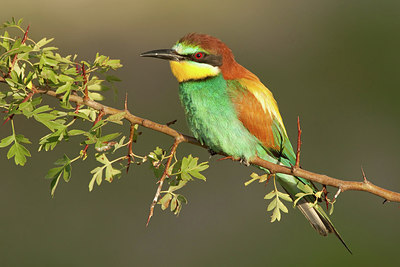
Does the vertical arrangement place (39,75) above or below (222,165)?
above

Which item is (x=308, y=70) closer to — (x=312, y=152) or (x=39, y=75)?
A: (x=312, y=152)

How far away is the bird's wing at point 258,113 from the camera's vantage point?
7.00ft

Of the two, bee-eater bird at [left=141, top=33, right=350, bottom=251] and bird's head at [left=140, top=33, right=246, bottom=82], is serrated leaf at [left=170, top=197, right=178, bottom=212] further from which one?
bird's head at [left=140, top=33, right=246, bottom=82]

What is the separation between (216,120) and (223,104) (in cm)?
7

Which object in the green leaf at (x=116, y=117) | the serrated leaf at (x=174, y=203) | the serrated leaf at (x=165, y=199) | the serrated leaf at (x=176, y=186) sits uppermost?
the green leaf at (x=116, y=117)

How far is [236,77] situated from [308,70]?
3623mm

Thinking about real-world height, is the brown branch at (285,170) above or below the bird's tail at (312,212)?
above

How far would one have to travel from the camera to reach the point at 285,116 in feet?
15.7

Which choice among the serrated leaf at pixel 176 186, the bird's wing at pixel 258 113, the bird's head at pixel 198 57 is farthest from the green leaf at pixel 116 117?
the bird's wing at pixel 258 113

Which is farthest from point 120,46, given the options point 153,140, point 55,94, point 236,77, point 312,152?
point 55,94

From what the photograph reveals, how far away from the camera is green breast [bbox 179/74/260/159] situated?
210 cm

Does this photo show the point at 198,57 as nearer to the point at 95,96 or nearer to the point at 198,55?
the point at 198,55

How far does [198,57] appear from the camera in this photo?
2.10 meters

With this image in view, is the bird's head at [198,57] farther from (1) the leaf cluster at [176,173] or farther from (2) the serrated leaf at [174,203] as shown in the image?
(2) the serrated leaf at [174,203]
